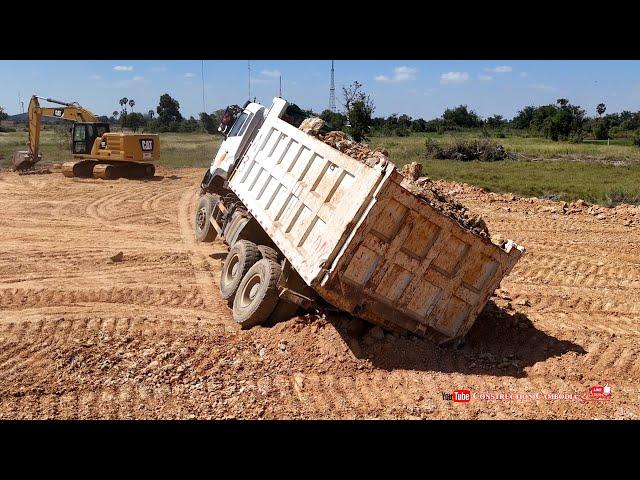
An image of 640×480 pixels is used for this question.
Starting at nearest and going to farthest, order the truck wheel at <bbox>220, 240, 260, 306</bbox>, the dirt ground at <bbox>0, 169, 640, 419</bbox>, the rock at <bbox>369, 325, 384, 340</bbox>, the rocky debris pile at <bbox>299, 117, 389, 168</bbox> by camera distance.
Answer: the dirt ground at <bbox>0, 169, 640, 419</bbox>
the rock at <bbox>369, 325, 384, 340</bbox>
the rocky debris pile at <bbox>299, 117, 389, 168</bbox>
the truck wheel at <bbox>220, 240, 260, 306</bbox>

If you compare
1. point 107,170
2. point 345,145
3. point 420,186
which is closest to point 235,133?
point 345,145

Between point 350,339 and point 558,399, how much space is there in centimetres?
220

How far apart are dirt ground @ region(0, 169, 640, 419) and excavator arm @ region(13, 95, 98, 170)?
41.2 feet

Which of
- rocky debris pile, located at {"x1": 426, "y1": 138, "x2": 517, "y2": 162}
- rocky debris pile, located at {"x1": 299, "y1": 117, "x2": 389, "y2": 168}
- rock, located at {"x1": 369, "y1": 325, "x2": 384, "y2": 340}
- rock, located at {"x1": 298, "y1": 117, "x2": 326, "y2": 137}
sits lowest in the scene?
rock, located at {"x1": 369, "y1": 325, "x2": 384, "y2": 340}

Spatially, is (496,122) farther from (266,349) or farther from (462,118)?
(266,349)

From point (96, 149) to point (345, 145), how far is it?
54.2 ft

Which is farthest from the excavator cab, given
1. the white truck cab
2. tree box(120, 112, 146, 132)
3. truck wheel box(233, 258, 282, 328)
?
tree box(120, 112, 146, 132)

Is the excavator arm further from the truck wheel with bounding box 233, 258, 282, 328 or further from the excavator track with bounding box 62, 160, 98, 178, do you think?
the truck wheel with bounding box 233, 258, 282, 328

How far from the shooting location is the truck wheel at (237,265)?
8227 millimetres

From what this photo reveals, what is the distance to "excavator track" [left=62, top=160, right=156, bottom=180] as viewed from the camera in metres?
21.5

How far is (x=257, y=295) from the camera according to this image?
7359 millimetres

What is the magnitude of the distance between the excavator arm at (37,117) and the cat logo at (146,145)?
314 cm

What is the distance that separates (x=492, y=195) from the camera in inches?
672
